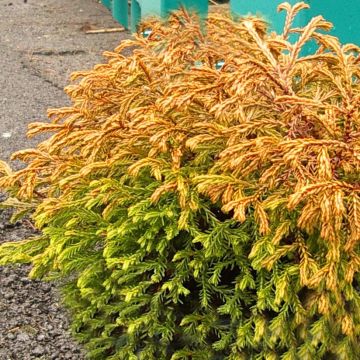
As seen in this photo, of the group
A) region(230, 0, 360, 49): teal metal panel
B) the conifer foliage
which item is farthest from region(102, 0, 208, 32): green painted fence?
the conifer foliage

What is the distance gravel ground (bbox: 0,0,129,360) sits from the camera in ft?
10.2

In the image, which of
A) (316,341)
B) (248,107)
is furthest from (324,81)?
(316,341)

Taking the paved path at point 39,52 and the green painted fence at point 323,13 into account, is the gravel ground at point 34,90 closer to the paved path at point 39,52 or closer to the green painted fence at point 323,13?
the paved path at point 39,52

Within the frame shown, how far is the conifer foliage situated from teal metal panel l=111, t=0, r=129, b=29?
633cm

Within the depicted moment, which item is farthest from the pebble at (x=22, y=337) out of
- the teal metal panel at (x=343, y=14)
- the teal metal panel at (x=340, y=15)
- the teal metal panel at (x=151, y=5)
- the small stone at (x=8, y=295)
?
the teal metal panel at (x=151, y=5)

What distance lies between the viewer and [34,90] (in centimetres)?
664

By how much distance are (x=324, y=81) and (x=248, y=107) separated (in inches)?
13.1

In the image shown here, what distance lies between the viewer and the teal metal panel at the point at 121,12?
344 inches

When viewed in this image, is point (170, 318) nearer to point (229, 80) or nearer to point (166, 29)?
point (229, 80)

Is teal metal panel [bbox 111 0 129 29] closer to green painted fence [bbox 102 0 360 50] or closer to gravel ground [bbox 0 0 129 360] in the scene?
gravel ground [bbox 0 0 129 360]

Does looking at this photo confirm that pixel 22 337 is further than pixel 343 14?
No

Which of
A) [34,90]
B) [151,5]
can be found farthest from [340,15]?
[34,90]

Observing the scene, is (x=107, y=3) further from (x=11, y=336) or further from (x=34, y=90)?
(x=11, y=336)

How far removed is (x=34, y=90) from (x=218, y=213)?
15.5 feet
